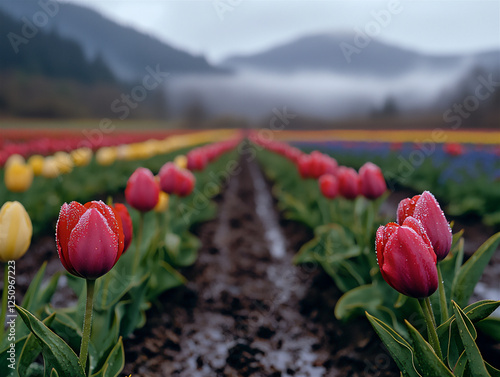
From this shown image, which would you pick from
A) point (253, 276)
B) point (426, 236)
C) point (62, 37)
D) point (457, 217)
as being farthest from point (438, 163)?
point (62, 37)

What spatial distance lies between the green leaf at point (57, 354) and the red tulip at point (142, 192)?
103 cm

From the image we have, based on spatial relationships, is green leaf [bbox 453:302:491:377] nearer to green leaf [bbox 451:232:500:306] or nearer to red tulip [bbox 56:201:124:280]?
green leaf [bbox 451:232:500:306]

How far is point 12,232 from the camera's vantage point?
5.04 feet

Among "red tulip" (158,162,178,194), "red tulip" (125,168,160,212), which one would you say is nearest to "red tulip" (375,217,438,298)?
"red tulip" (125,168,160,212)

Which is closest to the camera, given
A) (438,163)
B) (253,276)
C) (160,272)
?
(160,272)

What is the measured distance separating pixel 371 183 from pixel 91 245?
197 centimetres

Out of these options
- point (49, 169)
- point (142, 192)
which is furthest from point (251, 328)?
point (49, 169)

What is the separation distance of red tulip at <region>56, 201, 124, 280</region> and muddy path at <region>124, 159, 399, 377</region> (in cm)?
107

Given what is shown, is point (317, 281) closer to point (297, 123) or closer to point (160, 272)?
point (160, 272)

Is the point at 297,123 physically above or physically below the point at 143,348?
above

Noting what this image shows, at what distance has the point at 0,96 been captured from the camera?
55.8 metres

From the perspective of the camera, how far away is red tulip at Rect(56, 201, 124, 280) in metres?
1.22

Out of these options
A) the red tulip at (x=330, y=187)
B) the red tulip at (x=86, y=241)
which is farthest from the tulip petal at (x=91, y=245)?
the red tulip at (x=330, y=187)

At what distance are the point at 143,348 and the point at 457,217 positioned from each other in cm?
475
